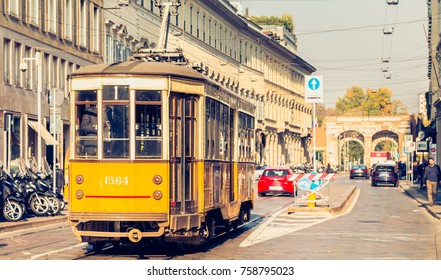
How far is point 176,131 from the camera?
15.4m

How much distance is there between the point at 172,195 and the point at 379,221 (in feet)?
39.2

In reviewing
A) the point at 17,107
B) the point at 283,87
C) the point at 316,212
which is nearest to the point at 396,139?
the point at 283,87

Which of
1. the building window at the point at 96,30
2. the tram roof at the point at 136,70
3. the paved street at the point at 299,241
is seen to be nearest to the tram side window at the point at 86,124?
the tram roof at the point at 136,70

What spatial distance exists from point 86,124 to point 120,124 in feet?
1.95

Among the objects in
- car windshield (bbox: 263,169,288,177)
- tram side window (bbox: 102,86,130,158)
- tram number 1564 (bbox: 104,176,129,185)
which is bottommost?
tram number 1564 (bbox: 104,176,129,185)

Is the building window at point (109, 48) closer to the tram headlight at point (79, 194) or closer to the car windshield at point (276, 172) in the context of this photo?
the car windshield at point (276, 172)

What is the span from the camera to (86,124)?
49.6 ft

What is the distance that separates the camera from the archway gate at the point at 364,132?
278 feet

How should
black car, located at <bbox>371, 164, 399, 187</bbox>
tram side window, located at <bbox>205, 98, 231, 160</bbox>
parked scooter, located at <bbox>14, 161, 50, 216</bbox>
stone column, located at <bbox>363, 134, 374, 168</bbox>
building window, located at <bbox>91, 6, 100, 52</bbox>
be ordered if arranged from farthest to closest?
stone column, located at <bbox>363, 134, 374, 168</bbox>, black car, located at <bbox>371, 164, 399, 187</bbox>, building window, located at <bbox>91, 6, 100, 52</bbox>, parked scooter, located at <bbox>14, 161, 50, 216</bbox>, tram side window, located at <bbox>205, 98, 231, 160</bbox>

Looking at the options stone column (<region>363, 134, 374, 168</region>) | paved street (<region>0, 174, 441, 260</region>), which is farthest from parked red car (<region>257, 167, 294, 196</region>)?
stone column (<region>363, 134, 374, 168</region>)

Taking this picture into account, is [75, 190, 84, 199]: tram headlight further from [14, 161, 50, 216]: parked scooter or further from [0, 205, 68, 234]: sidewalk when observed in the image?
[14, 161, 50, 216]: parked scooter

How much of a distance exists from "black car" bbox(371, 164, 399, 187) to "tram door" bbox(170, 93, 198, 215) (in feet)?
150

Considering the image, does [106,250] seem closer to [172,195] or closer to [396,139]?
[172,195]

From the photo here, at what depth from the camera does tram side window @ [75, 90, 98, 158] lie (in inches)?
592
